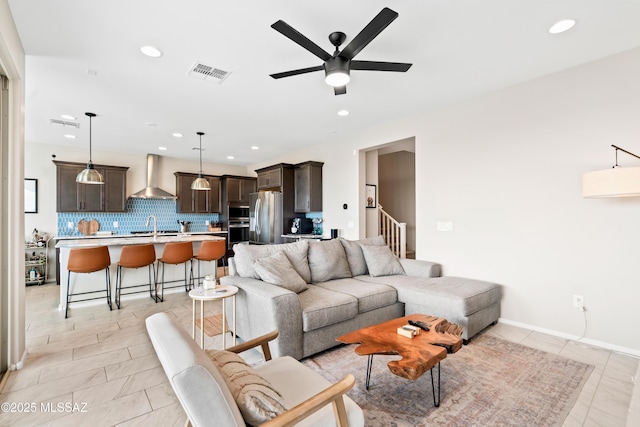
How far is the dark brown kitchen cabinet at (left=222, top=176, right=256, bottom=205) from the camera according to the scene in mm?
8031

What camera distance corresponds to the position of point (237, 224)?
8.20 m

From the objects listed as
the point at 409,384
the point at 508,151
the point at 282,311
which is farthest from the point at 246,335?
the point at 508,151

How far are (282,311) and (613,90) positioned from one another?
378 centimetres

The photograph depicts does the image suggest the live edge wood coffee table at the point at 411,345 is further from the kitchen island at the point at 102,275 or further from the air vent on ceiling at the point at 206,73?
the kitchen island at the point at 102,275

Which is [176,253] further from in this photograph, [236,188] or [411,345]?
[411,345]

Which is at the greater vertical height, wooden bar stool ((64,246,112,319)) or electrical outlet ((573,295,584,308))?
wooden bar stool ((64,246,112,319))

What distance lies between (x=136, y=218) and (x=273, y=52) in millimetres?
6175

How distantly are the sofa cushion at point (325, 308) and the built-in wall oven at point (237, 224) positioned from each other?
5398mm

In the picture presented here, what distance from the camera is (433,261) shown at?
4297 millimetres

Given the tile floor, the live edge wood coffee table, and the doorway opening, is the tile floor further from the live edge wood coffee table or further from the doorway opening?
the doorway opening

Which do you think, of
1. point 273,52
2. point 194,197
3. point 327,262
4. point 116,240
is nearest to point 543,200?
point 327,262

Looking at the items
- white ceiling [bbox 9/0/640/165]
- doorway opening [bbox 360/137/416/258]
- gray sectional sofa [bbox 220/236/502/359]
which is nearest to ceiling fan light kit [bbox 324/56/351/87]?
white ceiling [bbox 9/0/640/165]

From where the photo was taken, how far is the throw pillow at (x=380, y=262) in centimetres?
400

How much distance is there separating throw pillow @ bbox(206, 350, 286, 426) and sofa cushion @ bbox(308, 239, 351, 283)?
232 cm
